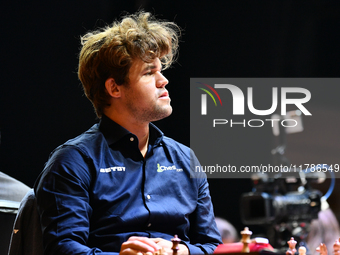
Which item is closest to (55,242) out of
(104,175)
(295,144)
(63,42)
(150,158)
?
(104,175)

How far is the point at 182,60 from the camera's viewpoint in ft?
12.1

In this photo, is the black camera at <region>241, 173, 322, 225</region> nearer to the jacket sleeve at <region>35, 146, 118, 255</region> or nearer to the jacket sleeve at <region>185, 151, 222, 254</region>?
the jacket sleeve at <region>185, 151, 222, 254</region>

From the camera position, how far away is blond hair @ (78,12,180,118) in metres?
2.01

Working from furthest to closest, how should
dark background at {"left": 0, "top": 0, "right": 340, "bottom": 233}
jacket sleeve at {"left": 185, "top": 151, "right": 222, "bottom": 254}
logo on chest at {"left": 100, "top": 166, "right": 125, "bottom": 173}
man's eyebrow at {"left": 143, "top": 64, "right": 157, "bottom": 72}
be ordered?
1. dark background at {"left": 0, "top": 0, "right": 340, "bottom": 233}
2. man's eyebrow at {"left": 143, "top": 64, "right": 157, "bottom": 72}
3. jacket sleeve at {"left": 185, "top": 151, "right": 222, "bottom": 254}
4. logo on chest at {"left": 100, "top": 166, "right": 125, "bottom": 173}

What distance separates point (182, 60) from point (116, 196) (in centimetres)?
217

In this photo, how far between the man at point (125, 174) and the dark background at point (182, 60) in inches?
35.0

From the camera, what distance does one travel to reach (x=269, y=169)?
134 inches

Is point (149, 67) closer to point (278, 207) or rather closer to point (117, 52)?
point (117, 52)

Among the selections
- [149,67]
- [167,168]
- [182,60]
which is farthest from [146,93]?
[182,60]

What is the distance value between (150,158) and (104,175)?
10.4 inches

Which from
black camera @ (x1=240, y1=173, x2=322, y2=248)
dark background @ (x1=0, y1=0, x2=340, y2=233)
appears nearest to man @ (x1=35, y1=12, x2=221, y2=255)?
black camera @ (x1=240, y1=173, x2=322, y2=248)

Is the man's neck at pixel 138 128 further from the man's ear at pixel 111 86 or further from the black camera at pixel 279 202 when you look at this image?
the black camera at pixel 279 202

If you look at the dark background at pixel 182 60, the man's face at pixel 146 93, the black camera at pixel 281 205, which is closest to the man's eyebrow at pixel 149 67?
the man's face at pixel 146 93

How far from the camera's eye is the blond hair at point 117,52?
6.59ft
